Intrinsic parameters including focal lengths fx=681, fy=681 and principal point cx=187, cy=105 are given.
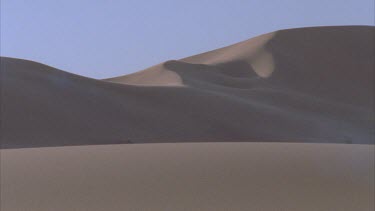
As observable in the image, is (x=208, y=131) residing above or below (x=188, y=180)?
below

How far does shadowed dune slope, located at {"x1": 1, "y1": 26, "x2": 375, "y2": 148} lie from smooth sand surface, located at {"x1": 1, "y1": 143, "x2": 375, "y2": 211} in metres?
10.5

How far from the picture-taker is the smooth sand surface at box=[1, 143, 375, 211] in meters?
5.50

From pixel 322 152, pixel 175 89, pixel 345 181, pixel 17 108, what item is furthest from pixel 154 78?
pixel 345 181

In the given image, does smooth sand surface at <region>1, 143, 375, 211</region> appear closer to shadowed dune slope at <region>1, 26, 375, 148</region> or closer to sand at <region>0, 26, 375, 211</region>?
sand at <region>0, 26, 375, 211</region>

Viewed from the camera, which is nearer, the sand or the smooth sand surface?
the smooth sand surface

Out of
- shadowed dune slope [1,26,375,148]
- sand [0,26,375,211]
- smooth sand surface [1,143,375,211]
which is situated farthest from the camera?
shadowed dune slope [1,26,375,148]

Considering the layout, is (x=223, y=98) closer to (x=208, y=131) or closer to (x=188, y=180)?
(x=208, y=131)

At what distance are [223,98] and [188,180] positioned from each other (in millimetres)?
23264

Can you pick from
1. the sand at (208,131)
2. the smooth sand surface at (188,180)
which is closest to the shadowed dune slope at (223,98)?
the sand at (208,131)

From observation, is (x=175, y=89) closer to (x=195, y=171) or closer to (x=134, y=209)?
(x=195, y=171)

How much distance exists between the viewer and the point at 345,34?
46.2 meters

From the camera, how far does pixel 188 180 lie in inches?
266

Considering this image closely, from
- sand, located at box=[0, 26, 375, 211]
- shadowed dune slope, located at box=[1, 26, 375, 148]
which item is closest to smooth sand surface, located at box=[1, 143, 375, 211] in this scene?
sand, located at box=[0, 26, 375, 211]

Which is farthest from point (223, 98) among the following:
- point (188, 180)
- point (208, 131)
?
point (188, 180)
